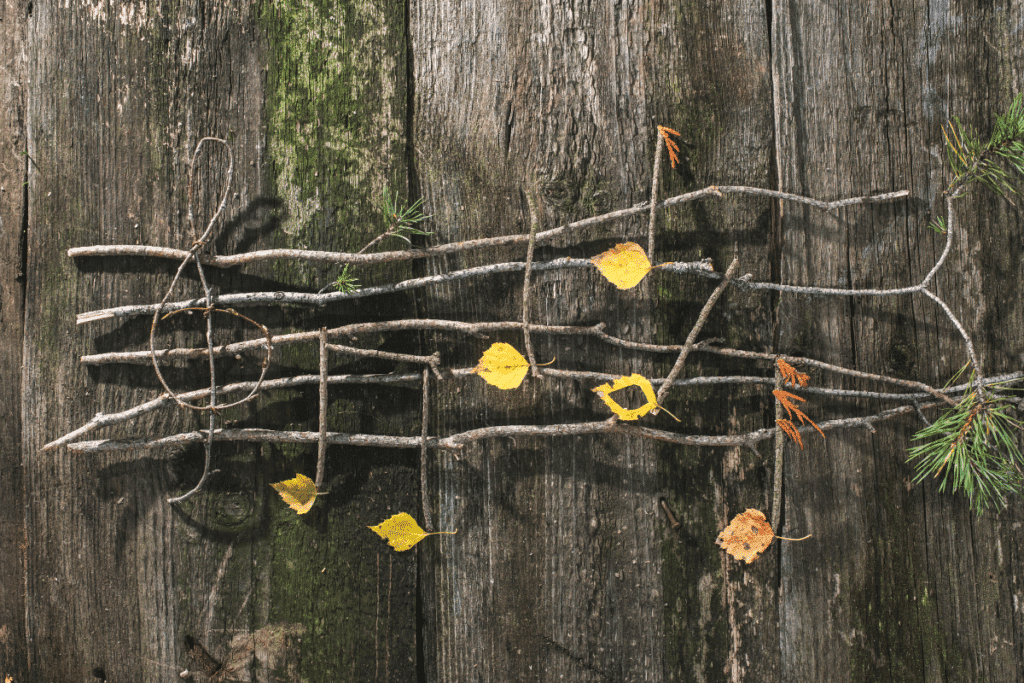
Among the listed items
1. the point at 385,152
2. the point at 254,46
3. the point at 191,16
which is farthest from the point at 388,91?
the point at 191,16

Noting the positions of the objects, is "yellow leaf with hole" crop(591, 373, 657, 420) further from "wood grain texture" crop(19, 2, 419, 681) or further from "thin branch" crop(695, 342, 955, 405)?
"wood grain texture" crop(19, 2, 419, 681)

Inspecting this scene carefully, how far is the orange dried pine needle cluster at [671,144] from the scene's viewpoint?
4.82 feet

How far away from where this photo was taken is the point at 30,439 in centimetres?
151

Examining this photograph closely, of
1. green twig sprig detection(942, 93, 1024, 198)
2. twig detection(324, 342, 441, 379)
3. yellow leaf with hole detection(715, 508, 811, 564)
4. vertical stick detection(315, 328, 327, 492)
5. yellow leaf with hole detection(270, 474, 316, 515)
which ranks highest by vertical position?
green twig sprig detection(942, 93, 1024, 198)

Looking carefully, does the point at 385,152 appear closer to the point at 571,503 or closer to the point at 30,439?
the point at 571,503

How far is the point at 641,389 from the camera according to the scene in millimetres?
1459

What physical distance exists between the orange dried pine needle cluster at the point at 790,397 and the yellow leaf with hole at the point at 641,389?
334 millimetres

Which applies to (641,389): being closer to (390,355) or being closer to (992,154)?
(390,355)

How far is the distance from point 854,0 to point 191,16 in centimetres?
179

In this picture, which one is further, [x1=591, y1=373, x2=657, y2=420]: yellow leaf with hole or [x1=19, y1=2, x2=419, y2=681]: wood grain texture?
[x1=19, y1=2, x2=419, y2=681]: wood grain texture

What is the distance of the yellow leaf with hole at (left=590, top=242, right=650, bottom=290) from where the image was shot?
145cm

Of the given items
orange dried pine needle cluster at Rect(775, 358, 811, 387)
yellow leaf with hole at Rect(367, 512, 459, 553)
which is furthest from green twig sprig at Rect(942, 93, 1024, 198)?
yellow leaf with hole at Rect(367, 512, 459, 553)

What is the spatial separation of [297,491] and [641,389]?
936 millimetres

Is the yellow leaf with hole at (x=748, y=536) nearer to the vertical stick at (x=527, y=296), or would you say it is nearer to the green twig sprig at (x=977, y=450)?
the green twig sprig at (x=977, y=450)
